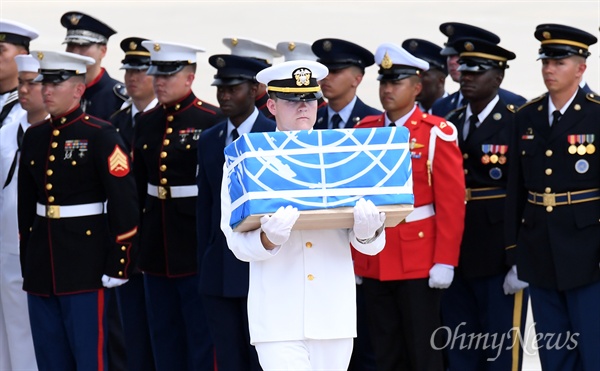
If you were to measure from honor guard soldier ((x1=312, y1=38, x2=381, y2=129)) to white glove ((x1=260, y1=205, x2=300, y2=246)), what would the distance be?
2953mm

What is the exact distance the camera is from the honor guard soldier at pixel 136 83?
28.3ft

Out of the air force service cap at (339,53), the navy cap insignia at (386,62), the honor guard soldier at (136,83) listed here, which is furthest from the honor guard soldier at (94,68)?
the navy cap insignia at (386,62)

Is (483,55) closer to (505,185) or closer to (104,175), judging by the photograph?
(505,185)

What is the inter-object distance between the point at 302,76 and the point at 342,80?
8.58 ft

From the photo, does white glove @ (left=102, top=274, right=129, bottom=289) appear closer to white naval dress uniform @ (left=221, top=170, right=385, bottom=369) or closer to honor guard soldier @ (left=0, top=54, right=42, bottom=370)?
honor guard soldier @ (left=0, top=54, right=42, bottom=370)

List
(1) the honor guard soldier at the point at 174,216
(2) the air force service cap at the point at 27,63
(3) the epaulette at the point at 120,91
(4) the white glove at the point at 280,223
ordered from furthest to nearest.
A: (3) the epaulette at the point at 120,91 < (2) the air force service cap at the point at 27,63 < (1) the honor guard soldier at the point at 174,216 < (4) the white glove at the point at 280,223

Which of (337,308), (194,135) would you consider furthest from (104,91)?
(337,308)

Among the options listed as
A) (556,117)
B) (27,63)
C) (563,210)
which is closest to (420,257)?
(563,210)

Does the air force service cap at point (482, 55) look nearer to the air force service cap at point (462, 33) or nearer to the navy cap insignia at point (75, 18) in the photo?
the air force service cap at point (462, 33)

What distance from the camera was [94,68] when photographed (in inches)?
357

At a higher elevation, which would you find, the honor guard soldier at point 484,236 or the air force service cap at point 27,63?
the air force service cap at point 27,63

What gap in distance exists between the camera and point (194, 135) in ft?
24.9

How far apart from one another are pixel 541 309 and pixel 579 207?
Result: 58 cm

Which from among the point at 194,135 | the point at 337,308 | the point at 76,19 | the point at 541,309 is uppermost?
the point at 76,19
